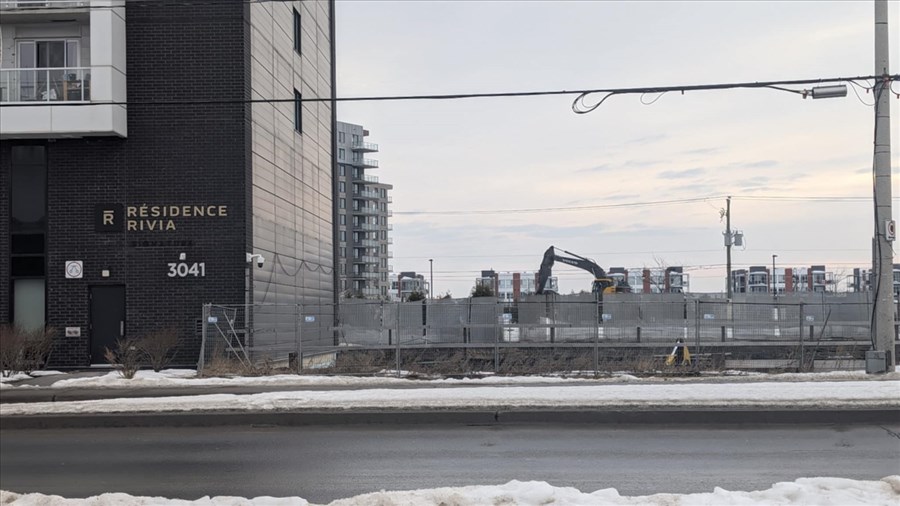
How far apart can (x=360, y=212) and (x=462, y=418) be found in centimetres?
11906

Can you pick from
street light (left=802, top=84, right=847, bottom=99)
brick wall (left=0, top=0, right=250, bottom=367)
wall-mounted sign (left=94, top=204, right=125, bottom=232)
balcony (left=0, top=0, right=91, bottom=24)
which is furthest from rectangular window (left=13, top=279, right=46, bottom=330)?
street light (left=802, top=84, right=847, bottom=99)

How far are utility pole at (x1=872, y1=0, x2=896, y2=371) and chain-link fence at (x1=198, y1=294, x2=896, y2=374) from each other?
287 cm

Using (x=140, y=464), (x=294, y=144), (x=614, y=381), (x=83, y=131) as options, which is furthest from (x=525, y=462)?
(x=294, y=144)

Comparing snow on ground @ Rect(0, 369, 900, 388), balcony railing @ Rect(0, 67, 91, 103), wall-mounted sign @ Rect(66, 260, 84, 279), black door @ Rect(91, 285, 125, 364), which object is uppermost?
balcony railing @ Rect(0, 67, 91, 103)

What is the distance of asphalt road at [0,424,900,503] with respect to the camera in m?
9.15

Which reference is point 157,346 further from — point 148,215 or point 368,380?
point 368,380

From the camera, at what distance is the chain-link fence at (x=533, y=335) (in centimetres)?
2183

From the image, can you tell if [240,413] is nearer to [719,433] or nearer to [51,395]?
[51,395]

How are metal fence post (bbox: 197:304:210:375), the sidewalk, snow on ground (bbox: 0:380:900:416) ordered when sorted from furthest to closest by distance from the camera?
1. metal fence post (bbox: 197:304:210:375)
2. snow on ground (bbox: 0:380:900:416)
3. the sidewalk

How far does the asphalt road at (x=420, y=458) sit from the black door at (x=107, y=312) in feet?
35.2

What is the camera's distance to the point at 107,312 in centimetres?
2364

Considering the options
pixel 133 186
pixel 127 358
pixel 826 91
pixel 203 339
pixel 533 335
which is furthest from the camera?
pixel 533 335

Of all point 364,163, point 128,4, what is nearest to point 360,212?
point 364,163

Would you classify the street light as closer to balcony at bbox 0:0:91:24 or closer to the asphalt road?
the asphalt road
